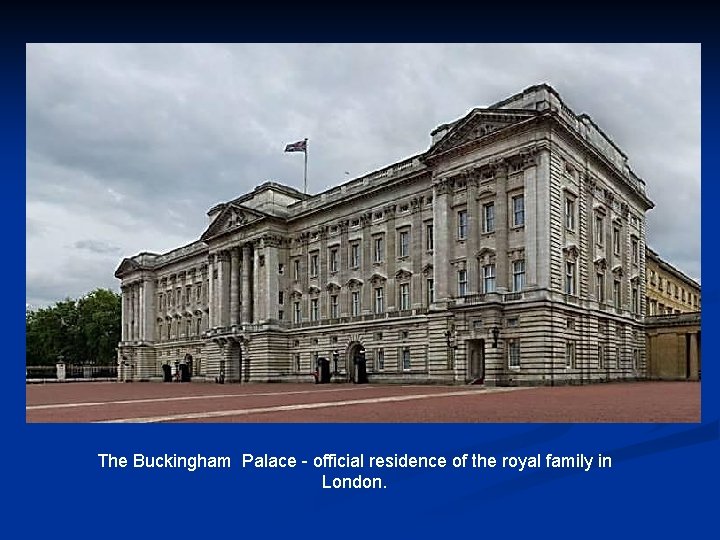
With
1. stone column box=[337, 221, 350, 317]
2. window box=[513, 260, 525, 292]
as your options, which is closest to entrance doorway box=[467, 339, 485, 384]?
window box=[513, 260, 525, 292]

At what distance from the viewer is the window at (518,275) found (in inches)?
1596

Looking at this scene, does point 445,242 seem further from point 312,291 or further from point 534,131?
point 312,291

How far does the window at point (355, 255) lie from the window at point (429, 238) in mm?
7712

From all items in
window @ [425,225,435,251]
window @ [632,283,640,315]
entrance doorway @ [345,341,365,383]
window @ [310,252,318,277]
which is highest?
window @ [425,225,435,251]

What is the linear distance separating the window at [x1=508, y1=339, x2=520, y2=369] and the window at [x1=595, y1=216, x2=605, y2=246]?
983 cm

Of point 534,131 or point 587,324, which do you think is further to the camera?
point 587,324

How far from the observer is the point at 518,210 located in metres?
41.2

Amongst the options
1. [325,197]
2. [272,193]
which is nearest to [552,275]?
[325,197]

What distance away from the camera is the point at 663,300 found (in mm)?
60625

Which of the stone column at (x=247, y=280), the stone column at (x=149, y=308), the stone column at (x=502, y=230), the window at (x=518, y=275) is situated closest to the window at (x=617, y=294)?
the window at (x=518, y=275)

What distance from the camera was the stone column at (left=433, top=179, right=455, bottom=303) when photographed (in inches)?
1754

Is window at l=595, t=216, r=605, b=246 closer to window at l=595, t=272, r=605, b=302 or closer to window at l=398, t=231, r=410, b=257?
window at l=595, t=272, r=605, b=302

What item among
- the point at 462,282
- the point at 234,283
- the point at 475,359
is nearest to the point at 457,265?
the point at 462,282
